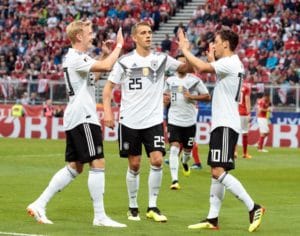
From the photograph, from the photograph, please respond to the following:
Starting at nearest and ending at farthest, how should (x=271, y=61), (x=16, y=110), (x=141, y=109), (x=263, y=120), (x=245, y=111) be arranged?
(x=141, y=109) < (x=245, y=111) < (x=263, y=120) < (x=16, y=110) < (x=271, y=61)

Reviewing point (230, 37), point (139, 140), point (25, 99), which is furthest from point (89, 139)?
point (25, 99)

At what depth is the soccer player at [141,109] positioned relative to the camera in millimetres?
13516

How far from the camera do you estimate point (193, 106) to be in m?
20.3

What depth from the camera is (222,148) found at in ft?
41.4

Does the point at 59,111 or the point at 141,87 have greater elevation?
the point at 141,87

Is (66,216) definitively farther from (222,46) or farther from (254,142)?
(254,142)

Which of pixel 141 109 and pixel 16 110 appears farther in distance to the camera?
pixel 16 110

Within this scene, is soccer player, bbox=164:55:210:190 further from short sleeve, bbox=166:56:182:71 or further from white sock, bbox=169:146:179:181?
short sleeve, bbox=166:56:182:71

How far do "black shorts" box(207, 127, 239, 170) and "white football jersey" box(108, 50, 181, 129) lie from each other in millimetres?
1213

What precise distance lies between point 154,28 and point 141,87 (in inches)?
1365

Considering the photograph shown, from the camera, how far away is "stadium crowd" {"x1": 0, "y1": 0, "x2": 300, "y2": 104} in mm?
40491

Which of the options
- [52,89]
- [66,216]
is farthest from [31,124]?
[66,216]

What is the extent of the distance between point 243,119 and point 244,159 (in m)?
1.87

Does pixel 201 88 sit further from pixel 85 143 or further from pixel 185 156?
pixel 85 143
